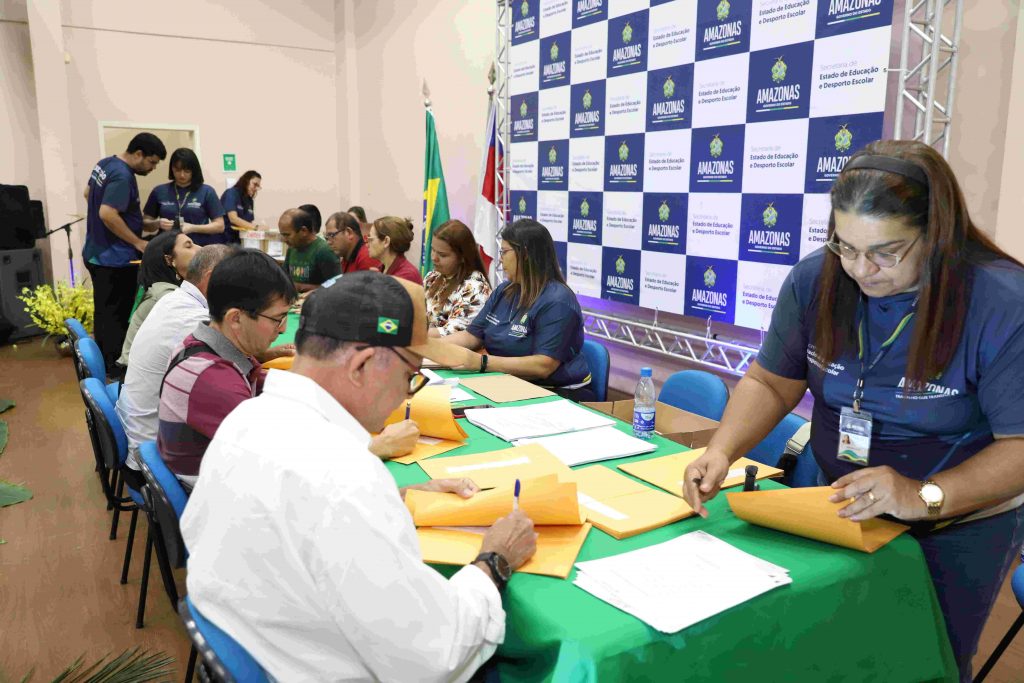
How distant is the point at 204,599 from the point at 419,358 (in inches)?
17.4

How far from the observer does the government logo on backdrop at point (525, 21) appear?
4.71 metres

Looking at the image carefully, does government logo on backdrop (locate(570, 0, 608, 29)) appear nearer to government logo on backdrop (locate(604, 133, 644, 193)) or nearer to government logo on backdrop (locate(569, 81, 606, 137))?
government logo on backdrop (locate(569, 81, 606, 137))

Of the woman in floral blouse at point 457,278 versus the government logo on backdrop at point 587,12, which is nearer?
the woman in floral blouse at point 457,278

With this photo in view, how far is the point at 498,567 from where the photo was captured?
119 cm

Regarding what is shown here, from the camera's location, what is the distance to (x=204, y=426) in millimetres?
1765

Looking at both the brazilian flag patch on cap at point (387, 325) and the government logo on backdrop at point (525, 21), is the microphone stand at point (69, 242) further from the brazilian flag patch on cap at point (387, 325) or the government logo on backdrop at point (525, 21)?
the brazilian flag patch on cap at point (387, 325)

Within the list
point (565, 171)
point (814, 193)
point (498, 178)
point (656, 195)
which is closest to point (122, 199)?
point (498, 178)

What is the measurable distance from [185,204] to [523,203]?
299cm

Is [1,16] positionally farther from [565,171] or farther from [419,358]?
[419,358]

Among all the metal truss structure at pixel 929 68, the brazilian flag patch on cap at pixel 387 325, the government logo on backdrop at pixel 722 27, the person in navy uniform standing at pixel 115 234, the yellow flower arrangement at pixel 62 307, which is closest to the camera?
the brazilian flag patch on cap at pixel 387 325

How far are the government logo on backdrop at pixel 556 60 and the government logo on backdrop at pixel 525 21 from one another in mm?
145

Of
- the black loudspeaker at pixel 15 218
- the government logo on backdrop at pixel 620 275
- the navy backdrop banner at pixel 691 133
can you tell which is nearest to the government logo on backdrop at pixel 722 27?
the navy backdrop banner at pixel 691 133

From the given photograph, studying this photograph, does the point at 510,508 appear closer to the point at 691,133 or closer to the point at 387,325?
the point at 387,325

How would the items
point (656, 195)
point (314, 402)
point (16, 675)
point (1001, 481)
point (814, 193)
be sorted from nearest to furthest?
1. point (314, 402)
2. point (1001, 481)
3. point (16, 675)
4. point (814, 193)
5. point (656, 195)
